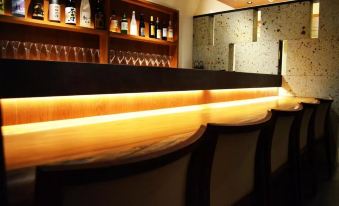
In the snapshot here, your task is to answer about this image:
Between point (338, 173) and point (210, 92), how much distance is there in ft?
5.72

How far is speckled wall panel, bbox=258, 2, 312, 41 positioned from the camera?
4.06 metres

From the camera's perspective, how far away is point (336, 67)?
3820 millimetres

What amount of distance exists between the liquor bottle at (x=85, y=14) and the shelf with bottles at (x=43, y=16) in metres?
0.02

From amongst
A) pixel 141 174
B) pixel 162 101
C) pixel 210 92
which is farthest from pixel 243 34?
pixel 141 174

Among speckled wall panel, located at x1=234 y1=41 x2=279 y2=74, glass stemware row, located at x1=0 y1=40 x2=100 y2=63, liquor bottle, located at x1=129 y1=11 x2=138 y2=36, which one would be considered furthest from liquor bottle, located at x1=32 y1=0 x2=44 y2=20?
speckled wall panel, located at x1=234 y1=41 x2=279 y2=74

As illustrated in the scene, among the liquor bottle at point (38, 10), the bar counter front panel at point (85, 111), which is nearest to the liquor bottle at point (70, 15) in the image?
the liquor bottle at point (38, 10)

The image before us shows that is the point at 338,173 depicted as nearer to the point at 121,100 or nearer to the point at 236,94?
the point at 236,94

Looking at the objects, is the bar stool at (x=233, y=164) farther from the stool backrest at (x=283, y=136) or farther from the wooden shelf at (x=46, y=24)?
the wooden shelf at (x=46, y=24)

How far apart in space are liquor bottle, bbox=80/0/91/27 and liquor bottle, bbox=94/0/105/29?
0.12 metres

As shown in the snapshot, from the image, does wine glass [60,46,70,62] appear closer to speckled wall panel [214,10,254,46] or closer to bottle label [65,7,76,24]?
bottle label [65,7,76,24]

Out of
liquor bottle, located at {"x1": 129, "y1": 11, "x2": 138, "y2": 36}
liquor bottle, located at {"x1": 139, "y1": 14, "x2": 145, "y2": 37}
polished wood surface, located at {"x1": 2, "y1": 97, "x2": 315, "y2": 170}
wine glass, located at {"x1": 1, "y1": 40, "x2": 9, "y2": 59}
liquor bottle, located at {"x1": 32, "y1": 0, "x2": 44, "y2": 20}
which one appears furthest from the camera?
liquor bottle, located at {"x1": 139, "y1": 14, "x2": 145, "y2": 37}

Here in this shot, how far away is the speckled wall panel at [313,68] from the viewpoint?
3.85 meters

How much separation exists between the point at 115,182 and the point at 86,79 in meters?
1.10

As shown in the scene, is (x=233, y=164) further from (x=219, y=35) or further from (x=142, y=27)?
(x=219, y=35)
